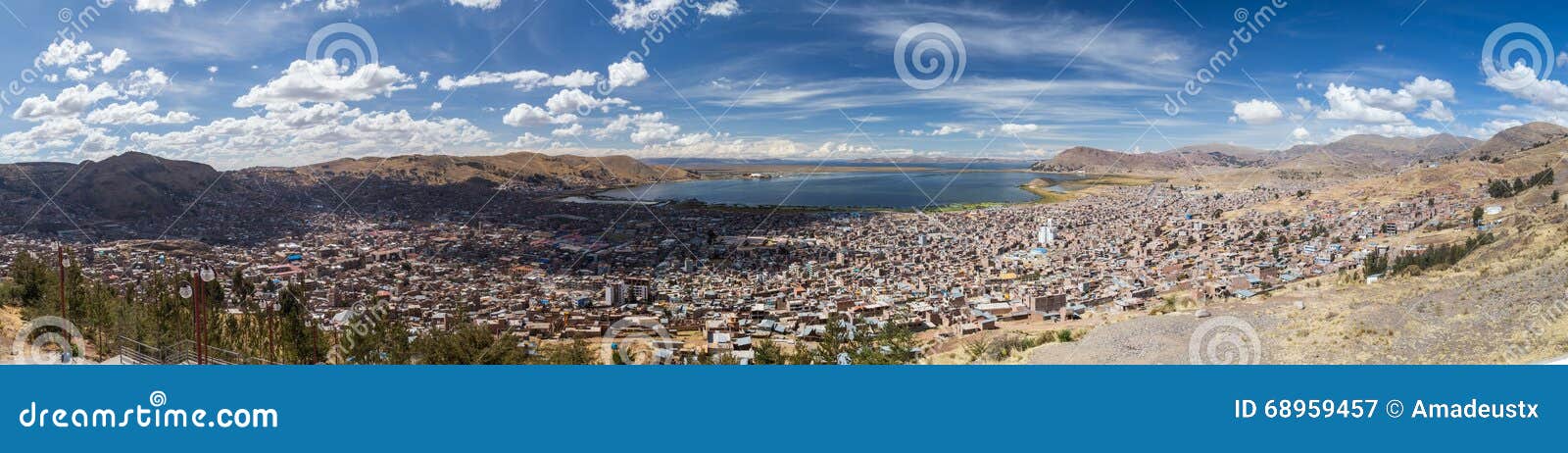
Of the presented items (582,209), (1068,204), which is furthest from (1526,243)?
(582,209)

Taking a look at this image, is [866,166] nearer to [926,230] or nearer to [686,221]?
[926,230]

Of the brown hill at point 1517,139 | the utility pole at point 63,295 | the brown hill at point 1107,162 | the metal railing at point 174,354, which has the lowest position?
the metal railing at point 174,354

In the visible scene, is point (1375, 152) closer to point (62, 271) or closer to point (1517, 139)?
point (1517, 139)

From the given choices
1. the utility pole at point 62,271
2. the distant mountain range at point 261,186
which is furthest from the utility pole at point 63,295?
the distant mountain range at point 261,186

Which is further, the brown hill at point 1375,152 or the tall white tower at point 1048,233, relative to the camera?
the tall white tower at point 1048,233

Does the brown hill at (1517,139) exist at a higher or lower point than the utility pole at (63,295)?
higher

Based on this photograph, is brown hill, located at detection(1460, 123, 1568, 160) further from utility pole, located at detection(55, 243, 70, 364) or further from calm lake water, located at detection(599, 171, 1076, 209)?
utility pole, located at detection(55, 243, 70, 364)

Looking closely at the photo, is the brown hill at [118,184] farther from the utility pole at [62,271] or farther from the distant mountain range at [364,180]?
the utility pole at [62,271]

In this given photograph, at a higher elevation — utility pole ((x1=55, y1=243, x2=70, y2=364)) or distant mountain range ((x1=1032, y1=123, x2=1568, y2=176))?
distant mountain range ((x1=1032, y1=123, x2=1568, y2=176))

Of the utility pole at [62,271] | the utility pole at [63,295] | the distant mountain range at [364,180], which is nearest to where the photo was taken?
the utility pole at [63,295]

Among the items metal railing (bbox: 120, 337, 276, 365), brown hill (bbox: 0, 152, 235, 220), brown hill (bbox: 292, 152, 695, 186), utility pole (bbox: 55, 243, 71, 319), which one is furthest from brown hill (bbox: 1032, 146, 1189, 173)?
utility pole (bbox: 55, 243, 71, 319)
